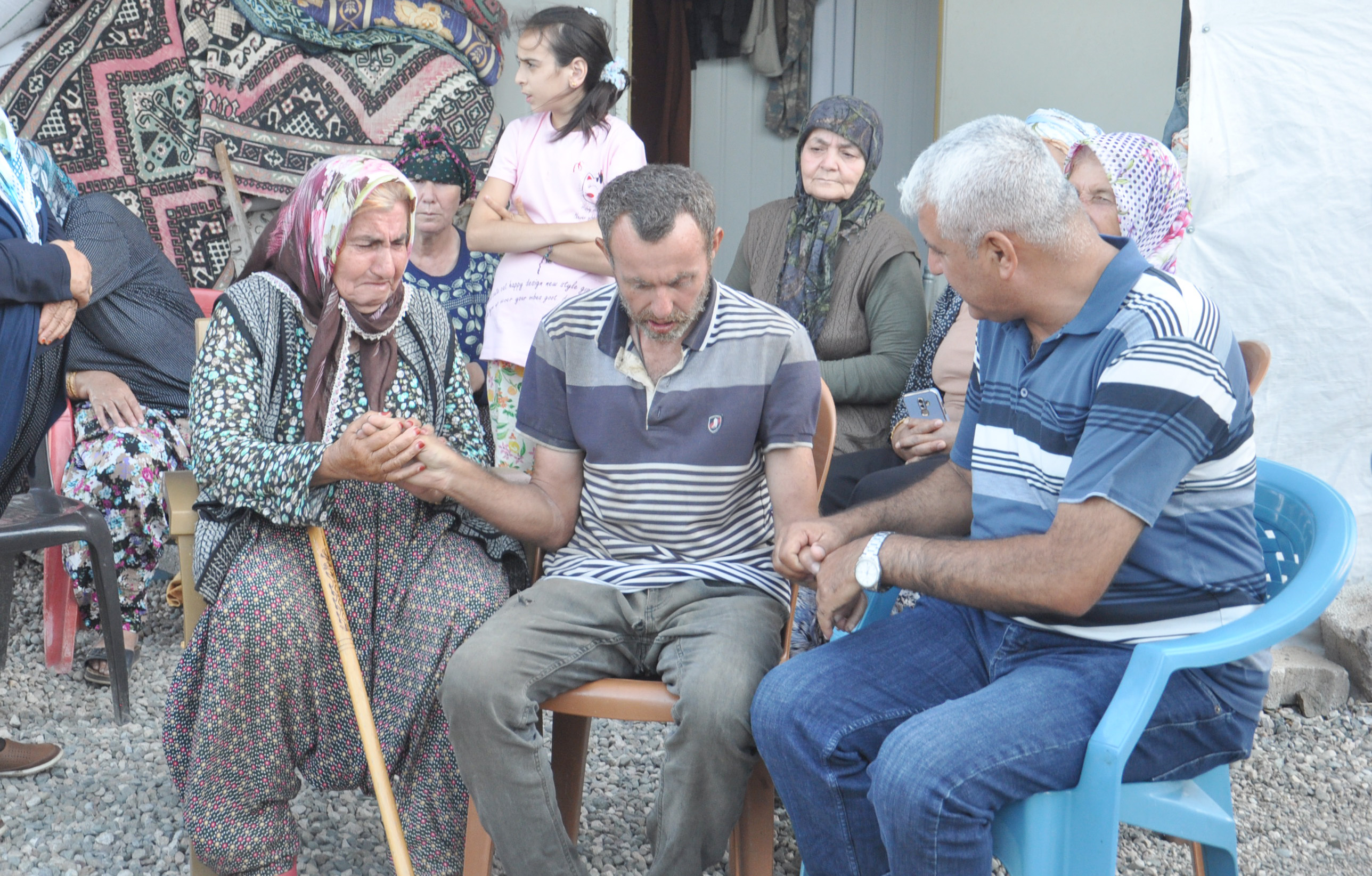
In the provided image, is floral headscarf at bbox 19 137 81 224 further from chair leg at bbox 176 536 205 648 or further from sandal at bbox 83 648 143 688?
chair leg at bbox 176 536 205 648

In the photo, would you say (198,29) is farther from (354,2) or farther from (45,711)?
(45,711)

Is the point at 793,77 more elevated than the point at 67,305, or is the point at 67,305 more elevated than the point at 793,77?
the point at 793,77

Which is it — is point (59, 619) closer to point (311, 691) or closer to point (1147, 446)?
point (311, 691)

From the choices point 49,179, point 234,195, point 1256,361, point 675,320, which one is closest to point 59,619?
point 49,179

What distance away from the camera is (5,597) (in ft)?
11.3

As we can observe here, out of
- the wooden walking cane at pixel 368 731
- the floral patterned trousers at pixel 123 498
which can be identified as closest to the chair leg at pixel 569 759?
the wooden walking cane at pixel 368 731

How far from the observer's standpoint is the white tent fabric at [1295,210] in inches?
130

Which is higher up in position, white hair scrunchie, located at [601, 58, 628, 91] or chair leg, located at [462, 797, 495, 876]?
white hair scrunchie, located at [601, 58, 628, 91]

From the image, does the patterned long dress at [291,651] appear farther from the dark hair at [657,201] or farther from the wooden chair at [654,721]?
the dark hair at [657,201]

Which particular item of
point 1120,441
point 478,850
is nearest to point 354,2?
point 478,850

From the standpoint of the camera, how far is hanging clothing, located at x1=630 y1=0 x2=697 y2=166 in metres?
5.95

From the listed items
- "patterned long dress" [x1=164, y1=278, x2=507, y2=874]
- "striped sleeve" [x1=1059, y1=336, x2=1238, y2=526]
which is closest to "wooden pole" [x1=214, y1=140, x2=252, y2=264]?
"patterned long dress" [x1=164, y1=278, x2=507, y2=874]

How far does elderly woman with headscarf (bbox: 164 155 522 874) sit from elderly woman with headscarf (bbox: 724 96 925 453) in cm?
134

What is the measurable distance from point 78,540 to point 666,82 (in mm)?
3913
